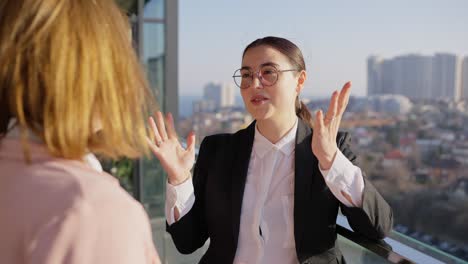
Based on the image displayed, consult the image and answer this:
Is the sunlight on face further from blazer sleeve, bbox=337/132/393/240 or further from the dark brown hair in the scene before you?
blazer sleeve, bbox=337/132/393/240

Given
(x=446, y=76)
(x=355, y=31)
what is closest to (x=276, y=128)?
(x=446, y=76)

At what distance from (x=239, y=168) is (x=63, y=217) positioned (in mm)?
1144

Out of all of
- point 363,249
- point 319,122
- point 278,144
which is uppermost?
point 319,122

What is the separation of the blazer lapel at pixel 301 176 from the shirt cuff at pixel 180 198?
38 centimetres

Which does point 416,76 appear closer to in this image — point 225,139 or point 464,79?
point 464,79

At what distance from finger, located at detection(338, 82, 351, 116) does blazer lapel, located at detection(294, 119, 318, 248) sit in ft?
0.74

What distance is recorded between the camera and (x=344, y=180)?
4.70ft

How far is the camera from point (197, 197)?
1736mm

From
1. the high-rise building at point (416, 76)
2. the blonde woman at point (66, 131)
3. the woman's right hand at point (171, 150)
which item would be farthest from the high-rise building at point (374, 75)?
the blonde woman at point (66, 131)

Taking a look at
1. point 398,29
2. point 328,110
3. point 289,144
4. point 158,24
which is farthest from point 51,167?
point 398,29

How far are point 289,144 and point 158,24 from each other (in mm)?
3244

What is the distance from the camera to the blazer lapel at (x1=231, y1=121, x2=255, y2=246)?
1609 millimetres

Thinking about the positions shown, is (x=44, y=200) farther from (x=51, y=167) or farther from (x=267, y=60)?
(x=267, y=60)

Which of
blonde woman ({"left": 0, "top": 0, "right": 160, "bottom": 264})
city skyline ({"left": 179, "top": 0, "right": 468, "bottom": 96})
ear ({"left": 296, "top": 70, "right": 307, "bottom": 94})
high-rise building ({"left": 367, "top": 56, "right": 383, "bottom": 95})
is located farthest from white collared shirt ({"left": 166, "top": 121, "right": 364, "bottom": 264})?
high-rise building ({"left": 367, "top": 56, "right": 383, "bottom": 95})
